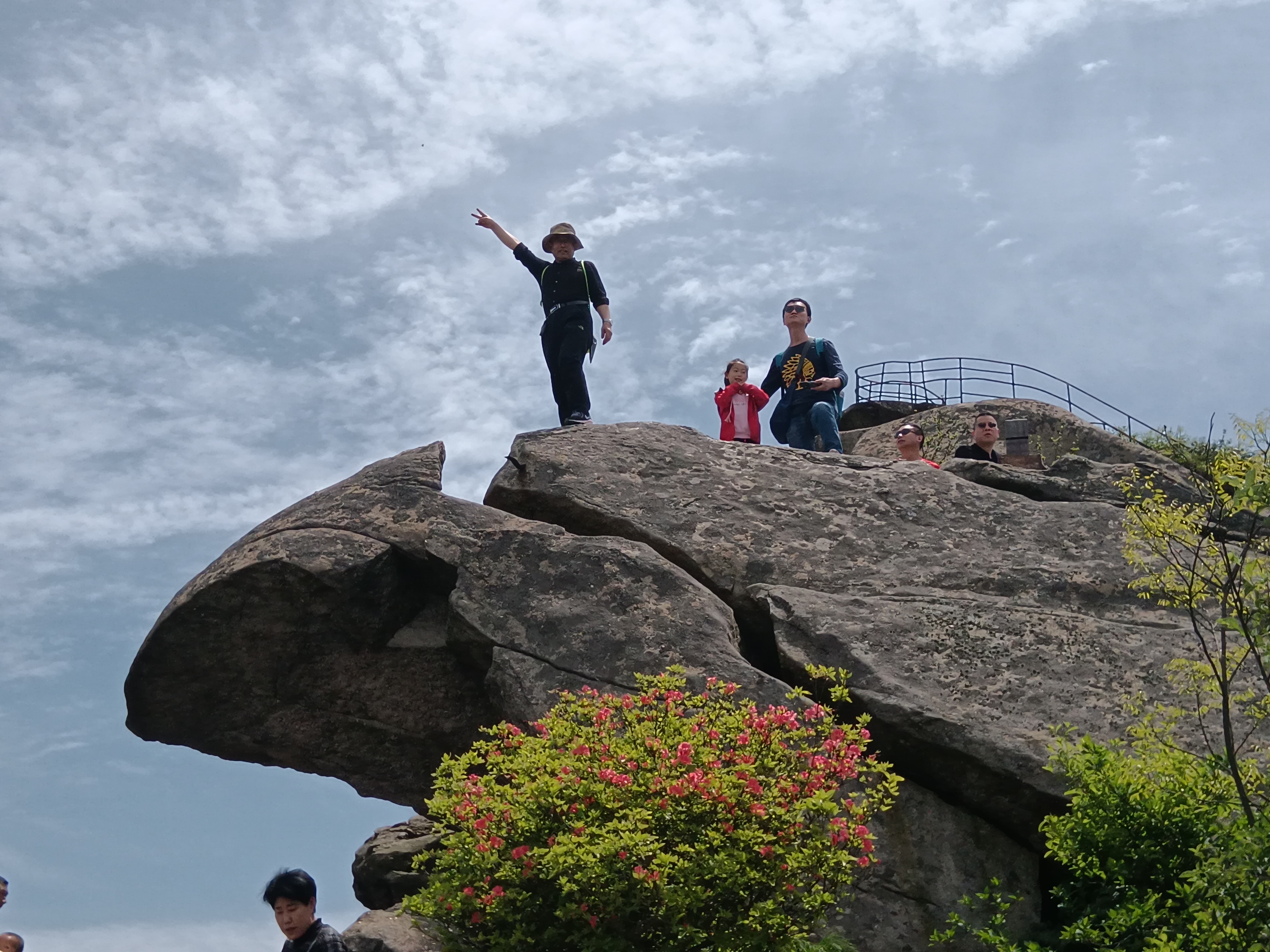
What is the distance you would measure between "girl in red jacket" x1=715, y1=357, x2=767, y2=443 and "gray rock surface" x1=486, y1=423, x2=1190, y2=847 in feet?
4.33

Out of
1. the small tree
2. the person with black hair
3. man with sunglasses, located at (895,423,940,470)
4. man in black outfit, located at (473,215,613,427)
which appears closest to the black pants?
man in black outfit, located at (473,215,613,427)

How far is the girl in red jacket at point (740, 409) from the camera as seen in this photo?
13961mm

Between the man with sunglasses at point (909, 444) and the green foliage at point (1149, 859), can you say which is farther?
the man with sunglasses at point (909, 444)

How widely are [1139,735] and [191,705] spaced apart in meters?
7.89

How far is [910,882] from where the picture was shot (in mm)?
9273

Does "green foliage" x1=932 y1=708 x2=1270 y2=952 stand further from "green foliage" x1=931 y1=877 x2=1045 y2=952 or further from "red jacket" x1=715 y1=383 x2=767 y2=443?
"red jacket" x1=715 y1=383 x2=767 y2=443

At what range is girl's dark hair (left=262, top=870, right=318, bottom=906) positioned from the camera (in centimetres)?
682

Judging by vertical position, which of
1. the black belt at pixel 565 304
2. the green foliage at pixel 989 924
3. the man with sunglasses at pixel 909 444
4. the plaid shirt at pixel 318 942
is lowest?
the plaid shirt at pixel 318 942

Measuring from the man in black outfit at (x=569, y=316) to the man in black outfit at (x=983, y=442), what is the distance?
4.10 metres

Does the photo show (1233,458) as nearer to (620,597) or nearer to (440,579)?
(620,597)

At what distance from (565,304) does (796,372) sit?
267 cm

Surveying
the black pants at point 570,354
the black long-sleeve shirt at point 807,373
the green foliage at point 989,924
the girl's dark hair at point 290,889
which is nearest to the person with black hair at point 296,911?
the girl's dark hair at point 290,889

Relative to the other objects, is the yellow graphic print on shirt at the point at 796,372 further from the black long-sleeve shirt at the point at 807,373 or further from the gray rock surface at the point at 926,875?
the gray rock surface at the point at 926,875

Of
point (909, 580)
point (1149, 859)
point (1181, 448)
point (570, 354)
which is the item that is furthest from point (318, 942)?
point (1181, 448)
